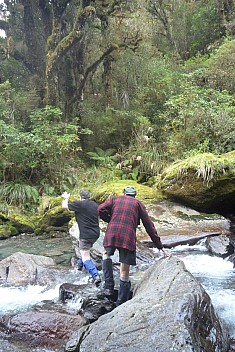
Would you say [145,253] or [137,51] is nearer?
[145,253]

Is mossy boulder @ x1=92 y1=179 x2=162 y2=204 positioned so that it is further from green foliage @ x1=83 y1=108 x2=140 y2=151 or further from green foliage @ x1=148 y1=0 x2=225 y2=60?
green foliage @ x1=148 y1=0 x2=225 y2=60

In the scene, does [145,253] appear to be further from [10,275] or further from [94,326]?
[94,326]

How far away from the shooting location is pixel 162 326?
387cm

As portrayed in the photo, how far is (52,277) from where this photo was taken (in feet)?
24.8

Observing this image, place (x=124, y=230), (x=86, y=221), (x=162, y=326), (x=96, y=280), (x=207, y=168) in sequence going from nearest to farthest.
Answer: (x=162, y=326) < (x=124, y=230) < (x=96, y=280) < (x=86, y=221) < (x=207, y=168)

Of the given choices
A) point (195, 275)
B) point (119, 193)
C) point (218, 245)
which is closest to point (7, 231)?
point (119, 193)

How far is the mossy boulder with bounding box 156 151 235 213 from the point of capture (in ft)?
32.3

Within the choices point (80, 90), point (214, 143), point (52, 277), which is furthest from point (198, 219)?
point (80, 90)

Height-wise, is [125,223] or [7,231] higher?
[125,223]

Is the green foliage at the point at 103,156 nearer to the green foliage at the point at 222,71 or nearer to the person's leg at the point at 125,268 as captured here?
the green foliage at the point at 222,71

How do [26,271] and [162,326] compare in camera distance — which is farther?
[26,271]

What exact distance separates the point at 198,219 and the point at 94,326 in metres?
6.90

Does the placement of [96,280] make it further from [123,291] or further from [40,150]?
[40,150]

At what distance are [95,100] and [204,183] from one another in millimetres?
10894
